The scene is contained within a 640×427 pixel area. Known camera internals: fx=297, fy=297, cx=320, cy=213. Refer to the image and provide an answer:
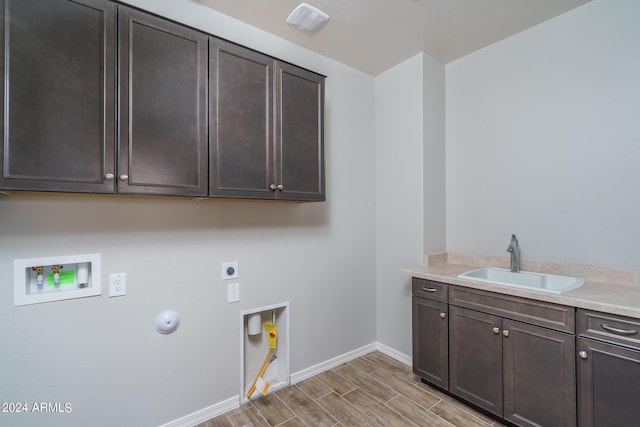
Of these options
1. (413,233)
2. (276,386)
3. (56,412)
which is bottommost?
(276,386)

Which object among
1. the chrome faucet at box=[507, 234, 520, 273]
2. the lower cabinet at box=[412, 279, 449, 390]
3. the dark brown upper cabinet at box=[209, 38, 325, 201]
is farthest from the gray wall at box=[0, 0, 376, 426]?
the chrome faucet at box=[507, 234, 520, 273]

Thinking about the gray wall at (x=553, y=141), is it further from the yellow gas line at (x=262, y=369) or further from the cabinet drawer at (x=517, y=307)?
the yellow gas line at (x=262, y=369)

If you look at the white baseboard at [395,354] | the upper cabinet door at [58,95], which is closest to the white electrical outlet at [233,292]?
the upper cabinet door at [58,95]

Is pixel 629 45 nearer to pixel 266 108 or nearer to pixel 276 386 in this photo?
pixel 266 108

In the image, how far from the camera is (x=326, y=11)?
2.03 m

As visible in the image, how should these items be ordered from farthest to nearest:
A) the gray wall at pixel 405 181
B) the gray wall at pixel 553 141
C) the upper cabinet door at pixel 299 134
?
1. the gray wall at pixel 405 181
2. the upper cabinet door at pixel 299 134
3. the gray wall at pixel 553 141

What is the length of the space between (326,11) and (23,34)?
163 centimetres

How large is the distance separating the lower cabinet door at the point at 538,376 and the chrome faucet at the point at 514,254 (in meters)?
0.58

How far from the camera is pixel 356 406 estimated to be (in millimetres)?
2082

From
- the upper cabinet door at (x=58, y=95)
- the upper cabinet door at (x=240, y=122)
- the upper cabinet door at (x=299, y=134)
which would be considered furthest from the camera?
the upper cabinet door at (x=299, y=134)

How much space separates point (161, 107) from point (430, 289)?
2.10 m

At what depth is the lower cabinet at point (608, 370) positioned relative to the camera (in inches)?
54.2

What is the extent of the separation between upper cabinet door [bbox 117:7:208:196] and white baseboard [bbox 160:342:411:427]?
1436 mm

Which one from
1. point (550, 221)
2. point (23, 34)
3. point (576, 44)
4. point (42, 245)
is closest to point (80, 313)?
point (42, 245)
